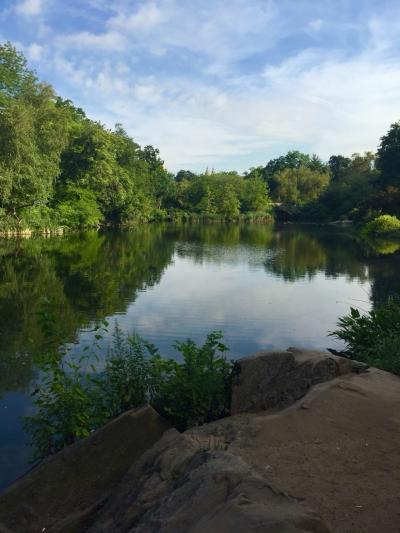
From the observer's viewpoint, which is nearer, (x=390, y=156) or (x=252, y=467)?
(x=252, y=467)

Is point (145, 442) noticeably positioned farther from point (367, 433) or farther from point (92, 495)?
point (367, 433)

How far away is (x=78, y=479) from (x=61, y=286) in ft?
44.7

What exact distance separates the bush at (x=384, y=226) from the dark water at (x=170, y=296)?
16583mm

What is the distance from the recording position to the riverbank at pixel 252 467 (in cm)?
323

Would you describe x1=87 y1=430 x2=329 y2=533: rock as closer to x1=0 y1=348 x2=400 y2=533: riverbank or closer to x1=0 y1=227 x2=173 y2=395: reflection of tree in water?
x1=0 y1=348 x2=400 y2=533: riverbank

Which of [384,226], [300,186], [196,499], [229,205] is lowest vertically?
[196,499]

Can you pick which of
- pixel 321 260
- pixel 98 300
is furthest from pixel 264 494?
pixel 321 260

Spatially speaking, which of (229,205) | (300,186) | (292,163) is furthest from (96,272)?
(292,163)

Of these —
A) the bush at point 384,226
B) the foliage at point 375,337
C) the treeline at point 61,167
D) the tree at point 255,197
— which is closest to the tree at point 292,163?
the tree at point 255,197

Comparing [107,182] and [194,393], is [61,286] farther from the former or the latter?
[107,182]

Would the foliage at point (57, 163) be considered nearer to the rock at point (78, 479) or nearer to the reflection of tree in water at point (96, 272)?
the reflection of tree in water at point (96, 272)

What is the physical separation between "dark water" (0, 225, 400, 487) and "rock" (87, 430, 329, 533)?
2115 mm

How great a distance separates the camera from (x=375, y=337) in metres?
9.64

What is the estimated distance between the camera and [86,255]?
28.0 m
